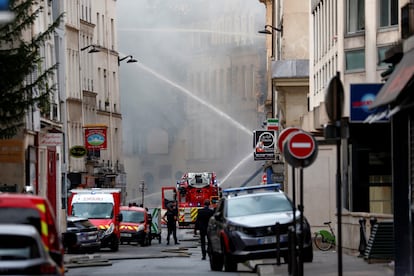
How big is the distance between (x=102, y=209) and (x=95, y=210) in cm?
33

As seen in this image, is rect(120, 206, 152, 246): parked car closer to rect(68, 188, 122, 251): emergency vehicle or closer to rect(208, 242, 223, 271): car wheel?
rect(68, 188, 122, 251): emergency vehicle

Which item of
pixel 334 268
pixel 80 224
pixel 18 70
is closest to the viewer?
pixel 334 268

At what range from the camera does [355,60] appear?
4300cm

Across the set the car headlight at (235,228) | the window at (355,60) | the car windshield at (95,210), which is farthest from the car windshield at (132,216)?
the car headlight at (235,228)

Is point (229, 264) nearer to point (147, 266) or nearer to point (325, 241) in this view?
point (147, 266)

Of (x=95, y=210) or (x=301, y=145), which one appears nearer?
(x=301, y=145)

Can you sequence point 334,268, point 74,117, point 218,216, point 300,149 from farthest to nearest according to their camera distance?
point 74,117 < point 218,216 < point 334,268 < point 300,149

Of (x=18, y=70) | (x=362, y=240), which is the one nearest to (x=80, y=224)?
(x=18, y=70)

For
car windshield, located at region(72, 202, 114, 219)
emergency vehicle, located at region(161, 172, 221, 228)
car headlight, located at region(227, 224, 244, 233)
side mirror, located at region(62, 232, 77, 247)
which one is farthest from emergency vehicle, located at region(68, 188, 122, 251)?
side mirror, located at region(62, 232, 77, 247)

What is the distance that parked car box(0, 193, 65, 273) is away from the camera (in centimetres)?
1588

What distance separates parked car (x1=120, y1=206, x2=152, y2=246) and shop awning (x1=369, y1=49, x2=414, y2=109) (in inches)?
1347

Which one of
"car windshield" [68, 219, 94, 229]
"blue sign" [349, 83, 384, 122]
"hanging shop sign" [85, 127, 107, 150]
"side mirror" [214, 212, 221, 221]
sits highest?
"blue sign" [349, 83, 384, 122]

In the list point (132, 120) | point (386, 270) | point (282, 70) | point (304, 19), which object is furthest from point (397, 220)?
point (132, 120)

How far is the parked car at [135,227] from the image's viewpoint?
55688mm
